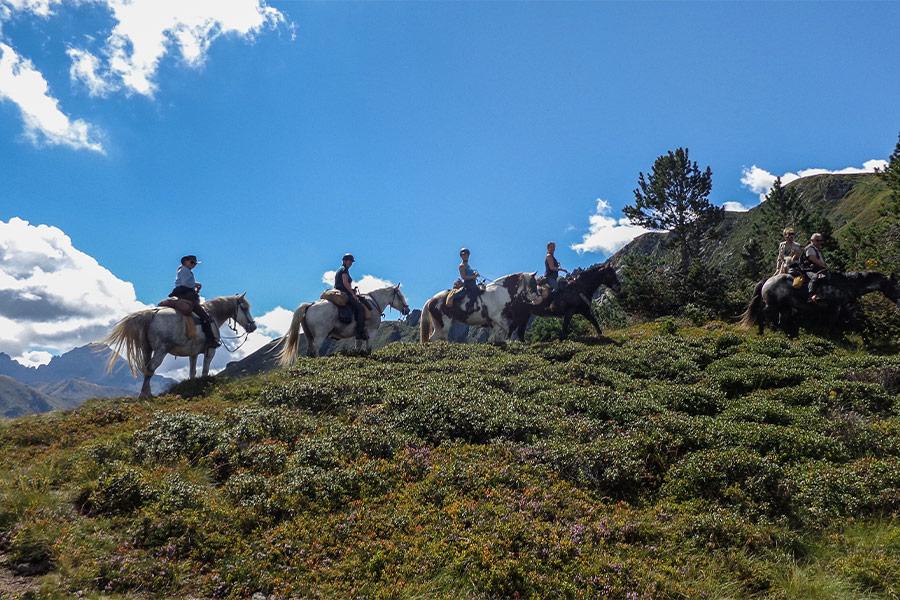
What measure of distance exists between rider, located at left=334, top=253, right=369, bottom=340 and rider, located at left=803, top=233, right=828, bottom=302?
16.8 m

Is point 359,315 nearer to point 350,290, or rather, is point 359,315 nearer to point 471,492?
point 350,290

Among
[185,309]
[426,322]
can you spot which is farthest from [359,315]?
[185,309]

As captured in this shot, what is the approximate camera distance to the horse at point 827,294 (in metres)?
17.7

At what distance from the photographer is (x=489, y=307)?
21938 mm

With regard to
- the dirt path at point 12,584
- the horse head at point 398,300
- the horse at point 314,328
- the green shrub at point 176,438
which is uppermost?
the horse head at point 398,300

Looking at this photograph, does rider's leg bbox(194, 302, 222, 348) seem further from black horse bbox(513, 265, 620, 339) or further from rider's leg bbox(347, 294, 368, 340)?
black horse bbox(513, 265, 620, 339)

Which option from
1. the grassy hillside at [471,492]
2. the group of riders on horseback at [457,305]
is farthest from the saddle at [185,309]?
the grassy hillside at [471,492]

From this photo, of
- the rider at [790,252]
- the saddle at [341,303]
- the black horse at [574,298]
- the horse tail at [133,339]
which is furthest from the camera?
the black horse at [574,298]

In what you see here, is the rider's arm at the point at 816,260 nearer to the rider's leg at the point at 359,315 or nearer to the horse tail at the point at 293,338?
the rider's leg at the point at 359,315

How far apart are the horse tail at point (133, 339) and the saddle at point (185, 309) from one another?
0.49m

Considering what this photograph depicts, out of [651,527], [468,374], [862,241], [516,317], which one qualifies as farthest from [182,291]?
A: [862,241]

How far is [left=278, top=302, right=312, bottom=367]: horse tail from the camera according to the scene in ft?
58.2

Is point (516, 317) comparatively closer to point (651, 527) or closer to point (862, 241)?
point (651, 527)

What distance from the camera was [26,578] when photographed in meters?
5.35
